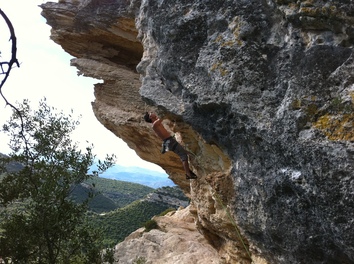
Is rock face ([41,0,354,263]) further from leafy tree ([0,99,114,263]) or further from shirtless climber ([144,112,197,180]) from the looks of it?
leafy tree ([0,99,114,263])

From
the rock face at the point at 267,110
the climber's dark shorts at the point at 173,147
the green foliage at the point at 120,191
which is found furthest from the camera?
the green foliage at the point at 120,191

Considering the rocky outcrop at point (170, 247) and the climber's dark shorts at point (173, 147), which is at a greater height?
the climber's dark shorts at point (173, 147)

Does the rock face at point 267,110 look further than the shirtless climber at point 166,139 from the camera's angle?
No

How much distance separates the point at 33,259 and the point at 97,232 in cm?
217

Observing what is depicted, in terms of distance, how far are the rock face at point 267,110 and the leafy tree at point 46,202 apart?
414 cm

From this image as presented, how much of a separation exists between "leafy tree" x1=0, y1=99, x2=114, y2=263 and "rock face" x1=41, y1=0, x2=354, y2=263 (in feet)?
13.6

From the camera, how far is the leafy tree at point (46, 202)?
34.1 ft

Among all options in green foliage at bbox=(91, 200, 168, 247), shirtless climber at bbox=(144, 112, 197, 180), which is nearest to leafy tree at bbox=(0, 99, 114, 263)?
shirtless climber at bbox=(144, 112, 197, 180)

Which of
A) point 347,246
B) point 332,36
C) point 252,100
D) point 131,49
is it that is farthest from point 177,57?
point 131,49

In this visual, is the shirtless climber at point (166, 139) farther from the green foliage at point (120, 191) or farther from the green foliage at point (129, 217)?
the green foliage at point (120, 191)

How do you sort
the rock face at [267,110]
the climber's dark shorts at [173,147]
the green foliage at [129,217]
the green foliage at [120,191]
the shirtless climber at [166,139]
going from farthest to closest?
the green foliage at [120,191] → the green foliage at [129,217] → the climber's dark shorts at [173,147] → the shirtless climber at [166,139] → the rock face at [267,110]

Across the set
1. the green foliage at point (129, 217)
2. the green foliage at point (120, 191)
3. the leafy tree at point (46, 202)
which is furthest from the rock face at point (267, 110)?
the green foliage at point (120, 191)

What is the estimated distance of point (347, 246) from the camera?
5.47 m

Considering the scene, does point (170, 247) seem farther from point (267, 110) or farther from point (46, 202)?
point (267, 110)
